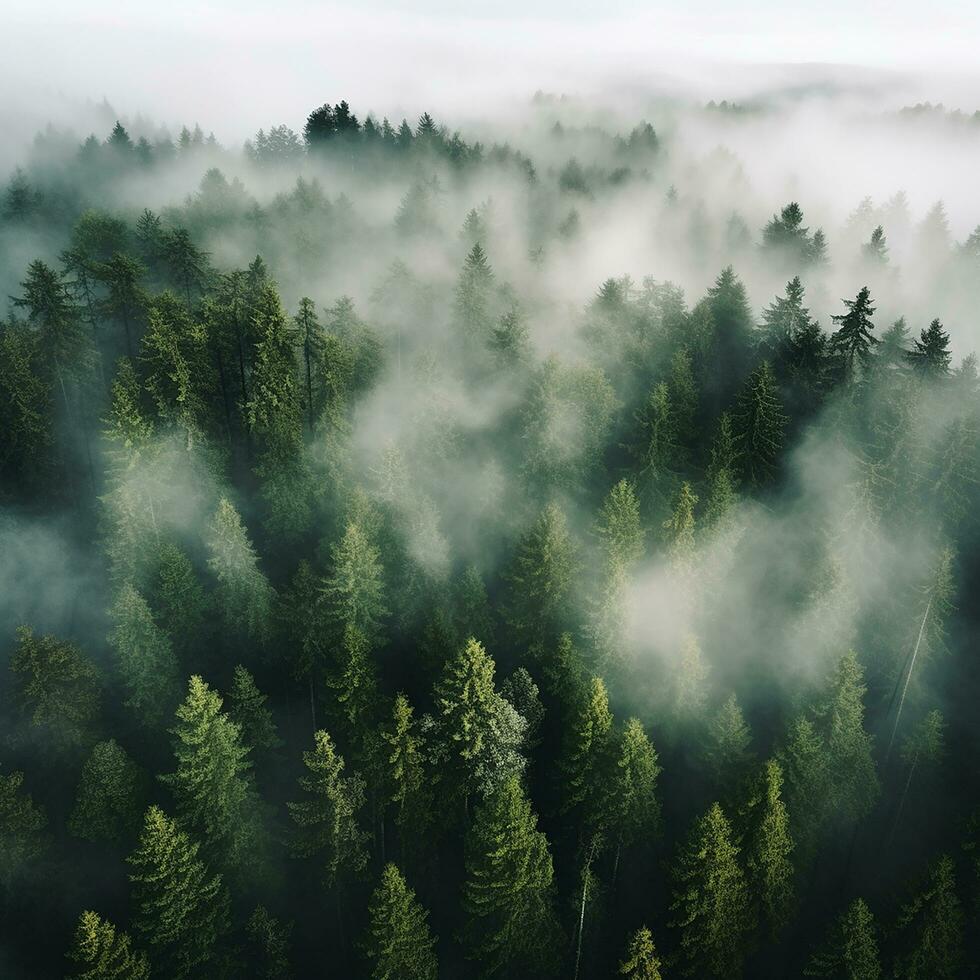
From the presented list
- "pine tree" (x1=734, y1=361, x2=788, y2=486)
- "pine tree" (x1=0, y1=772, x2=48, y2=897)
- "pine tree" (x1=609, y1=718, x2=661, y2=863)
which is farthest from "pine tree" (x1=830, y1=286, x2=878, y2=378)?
"pine tree" (x1=0, y1=772, x2=48, y2=897)

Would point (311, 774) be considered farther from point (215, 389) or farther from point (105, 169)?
point (105, 169)

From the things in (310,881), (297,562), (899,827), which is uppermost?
(297,562)

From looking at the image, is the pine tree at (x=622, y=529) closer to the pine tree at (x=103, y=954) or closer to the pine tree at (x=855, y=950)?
the pine tree at (x=855, y=950)

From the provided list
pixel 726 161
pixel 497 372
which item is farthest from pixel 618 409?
pixel 726 161

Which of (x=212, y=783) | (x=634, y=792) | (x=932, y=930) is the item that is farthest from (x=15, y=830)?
(x=932, y=930)

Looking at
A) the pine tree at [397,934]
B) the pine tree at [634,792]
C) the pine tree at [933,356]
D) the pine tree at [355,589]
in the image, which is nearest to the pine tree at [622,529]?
the pine tree at [634,792]

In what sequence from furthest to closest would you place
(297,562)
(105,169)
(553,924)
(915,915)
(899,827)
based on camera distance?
(105,169), (297,562), (899,827), (553,924), (915,915)

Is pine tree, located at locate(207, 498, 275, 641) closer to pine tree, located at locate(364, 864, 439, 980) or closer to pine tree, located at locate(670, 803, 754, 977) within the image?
pine tree, located at locate(364, 864, 439, 980)
